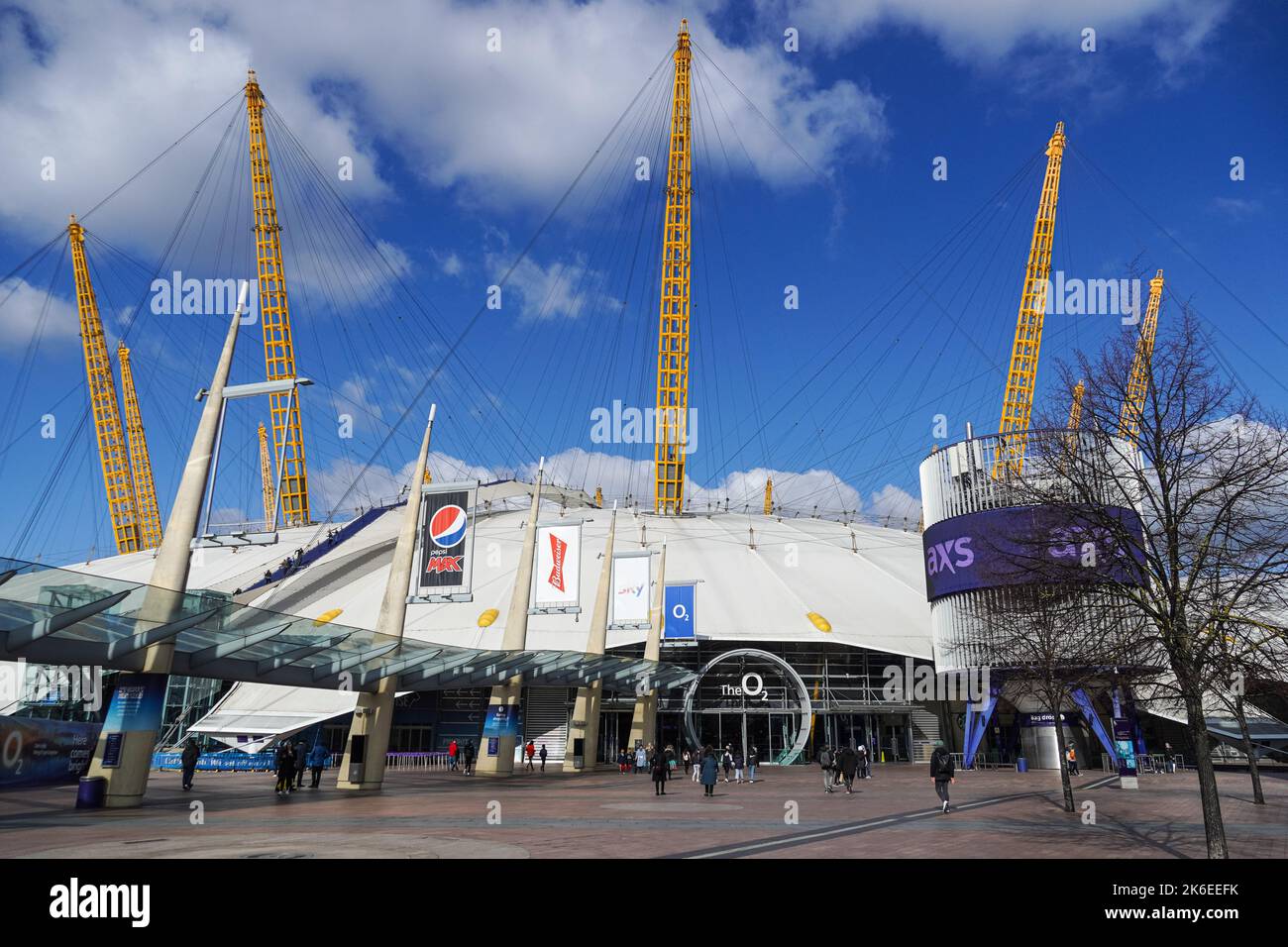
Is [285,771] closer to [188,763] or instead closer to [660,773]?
[188,763]

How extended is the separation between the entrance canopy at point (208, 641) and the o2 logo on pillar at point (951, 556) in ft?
69.0

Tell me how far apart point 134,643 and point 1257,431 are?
21.7 meters

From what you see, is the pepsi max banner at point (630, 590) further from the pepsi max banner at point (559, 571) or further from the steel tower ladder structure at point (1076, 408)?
the steel tower ladder structure at point (1076, 408)

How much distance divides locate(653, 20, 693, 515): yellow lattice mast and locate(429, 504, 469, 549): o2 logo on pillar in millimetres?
43765

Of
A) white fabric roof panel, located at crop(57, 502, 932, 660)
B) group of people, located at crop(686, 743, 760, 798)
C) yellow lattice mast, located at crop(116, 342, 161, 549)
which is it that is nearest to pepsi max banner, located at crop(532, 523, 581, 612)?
group of people, located at crop(686, 743, 760, 798)

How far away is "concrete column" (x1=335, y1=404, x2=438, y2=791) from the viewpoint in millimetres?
26891

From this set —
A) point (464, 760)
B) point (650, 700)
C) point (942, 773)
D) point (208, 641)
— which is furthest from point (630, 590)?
point (942, 773)

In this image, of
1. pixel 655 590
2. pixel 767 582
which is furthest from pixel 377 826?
pixel 767 582

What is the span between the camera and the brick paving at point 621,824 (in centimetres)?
1351

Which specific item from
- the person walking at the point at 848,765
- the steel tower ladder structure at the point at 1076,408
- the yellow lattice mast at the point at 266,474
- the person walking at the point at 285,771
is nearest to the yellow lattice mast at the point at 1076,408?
the steel tower ladder structure at the point at 1076,408

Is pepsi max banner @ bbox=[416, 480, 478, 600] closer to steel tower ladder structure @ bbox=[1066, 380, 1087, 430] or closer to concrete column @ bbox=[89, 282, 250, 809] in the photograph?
concrete column @ bbox=[89, 282, 250, 809]
